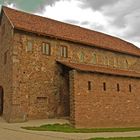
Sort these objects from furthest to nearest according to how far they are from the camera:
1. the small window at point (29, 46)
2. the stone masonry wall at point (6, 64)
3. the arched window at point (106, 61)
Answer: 1. the arched window at point (106, 61)
2. the small window at point (29, 46)
3. the stone masonry wall at point (6, 64)

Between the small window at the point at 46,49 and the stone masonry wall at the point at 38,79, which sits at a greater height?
the small window at the point at 46,49

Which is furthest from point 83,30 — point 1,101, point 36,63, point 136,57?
point 1,101

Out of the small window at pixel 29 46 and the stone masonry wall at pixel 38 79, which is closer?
the stone masonry wall at pixel 38 79

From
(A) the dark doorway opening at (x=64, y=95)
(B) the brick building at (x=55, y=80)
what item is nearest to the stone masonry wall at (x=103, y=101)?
(B) the brick building at (x=55, y=80)

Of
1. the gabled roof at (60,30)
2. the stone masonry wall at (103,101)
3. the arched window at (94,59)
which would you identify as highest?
the gabled roof at (60,30)

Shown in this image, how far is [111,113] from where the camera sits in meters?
26.3

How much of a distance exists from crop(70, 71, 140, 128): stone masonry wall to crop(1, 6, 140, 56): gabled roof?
19.1ft

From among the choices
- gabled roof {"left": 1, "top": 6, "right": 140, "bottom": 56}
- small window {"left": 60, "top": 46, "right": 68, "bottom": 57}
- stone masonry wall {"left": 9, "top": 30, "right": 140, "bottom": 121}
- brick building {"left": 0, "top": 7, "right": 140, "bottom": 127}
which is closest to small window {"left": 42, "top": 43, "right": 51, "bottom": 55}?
brick building {"left": 0, "top": 7, "right": 140, "bottom": 127}

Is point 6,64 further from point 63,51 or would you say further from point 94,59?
point 94,59

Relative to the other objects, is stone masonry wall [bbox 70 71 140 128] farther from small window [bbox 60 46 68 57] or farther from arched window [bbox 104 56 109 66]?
small window [bbox 60 46 68 57]

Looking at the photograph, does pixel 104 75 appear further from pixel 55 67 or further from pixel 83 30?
pixel 83 30

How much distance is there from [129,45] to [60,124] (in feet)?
74.2

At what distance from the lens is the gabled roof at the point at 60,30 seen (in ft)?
87.9

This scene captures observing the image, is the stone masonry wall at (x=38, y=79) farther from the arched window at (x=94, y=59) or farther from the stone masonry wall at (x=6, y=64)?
the arched window at (x=94, y=59)
